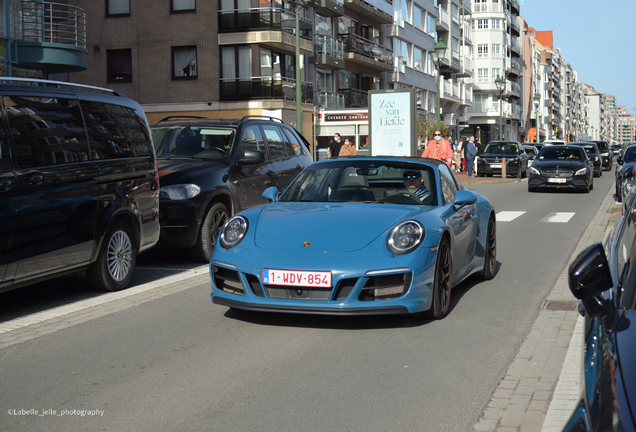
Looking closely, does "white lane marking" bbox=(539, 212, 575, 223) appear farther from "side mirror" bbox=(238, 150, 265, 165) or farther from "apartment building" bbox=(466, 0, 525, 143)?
"apartment building" bbox=(466, 0, 525, 143)

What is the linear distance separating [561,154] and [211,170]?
19549 mm

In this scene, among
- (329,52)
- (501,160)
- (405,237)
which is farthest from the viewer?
(329,52)

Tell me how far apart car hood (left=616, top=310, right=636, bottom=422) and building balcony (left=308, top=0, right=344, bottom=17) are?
42337mm

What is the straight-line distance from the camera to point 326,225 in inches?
249

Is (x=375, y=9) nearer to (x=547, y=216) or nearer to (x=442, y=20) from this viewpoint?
(x=442, y=20)

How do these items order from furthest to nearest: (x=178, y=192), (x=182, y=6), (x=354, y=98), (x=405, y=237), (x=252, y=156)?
1. (x=354, y=98)
2. (x=182, y=6)
3. (x=252, y=156)
4. (x=178, y=192)
5. (x=405, y=237)

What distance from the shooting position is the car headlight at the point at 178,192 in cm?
950

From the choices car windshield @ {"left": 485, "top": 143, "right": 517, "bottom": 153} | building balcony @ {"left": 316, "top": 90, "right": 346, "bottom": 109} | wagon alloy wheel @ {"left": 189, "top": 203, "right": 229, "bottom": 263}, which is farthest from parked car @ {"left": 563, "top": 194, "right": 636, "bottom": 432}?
building balcony @ {"left": 316, "top": 90, "right": 346, "bottom": 109}

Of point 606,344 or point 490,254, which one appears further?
point 490,254

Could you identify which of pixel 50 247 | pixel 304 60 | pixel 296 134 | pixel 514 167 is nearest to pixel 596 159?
pixel 514 167

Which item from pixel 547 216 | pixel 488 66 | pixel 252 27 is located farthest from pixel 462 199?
pixel 488 66

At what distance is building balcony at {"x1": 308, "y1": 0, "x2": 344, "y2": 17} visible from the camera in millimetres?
43781

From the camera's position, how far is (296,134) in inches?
506

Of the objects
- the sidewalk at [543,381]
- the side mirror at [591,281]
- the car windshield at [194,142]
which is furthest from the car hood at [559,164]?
the side mirror at [591,281]
